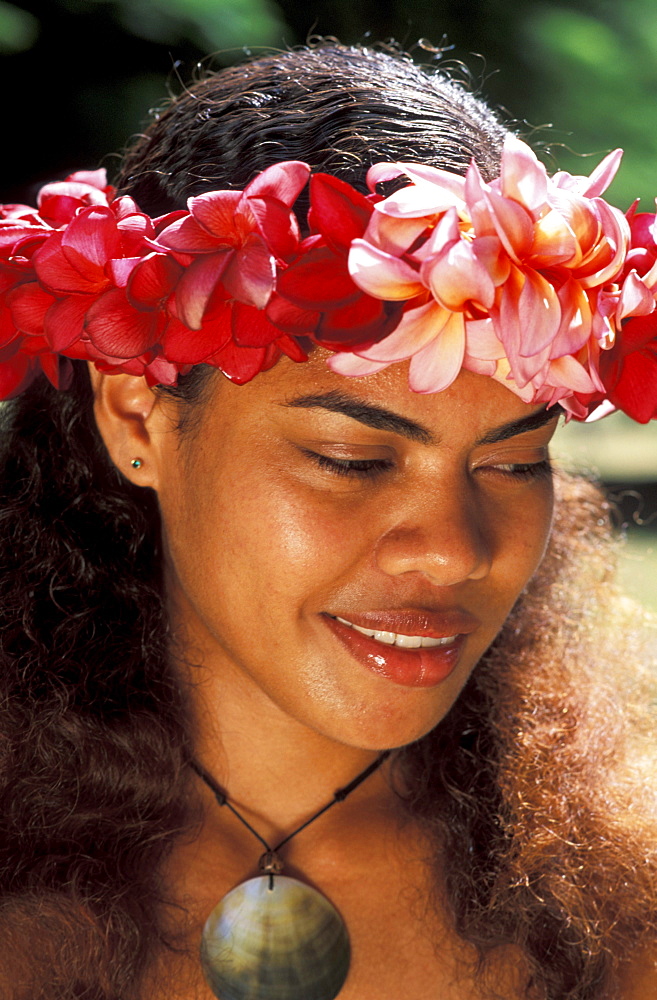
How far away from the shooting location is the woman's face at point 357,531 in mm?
1739

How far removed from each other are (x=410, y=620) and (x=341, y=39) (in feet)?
10.3

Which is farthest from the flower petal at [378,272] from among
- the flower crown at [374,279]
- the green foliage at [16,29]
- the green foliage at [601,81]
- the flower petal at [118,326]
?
the green foliage at [601,81]

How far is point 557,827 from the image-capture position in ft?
7.29

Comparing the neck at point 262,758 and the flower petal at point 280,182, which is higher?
the flower petal at point 280,182

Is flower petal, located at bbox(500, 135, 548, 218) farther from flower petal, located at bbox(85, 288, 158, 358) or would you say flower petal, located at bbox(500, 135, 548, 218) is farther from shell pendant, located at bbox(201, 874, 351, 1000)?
shell pendant, located at bbox(201, 874, 351, 1000)

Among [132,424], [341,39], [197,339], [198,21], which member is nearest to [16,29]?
[198,21]

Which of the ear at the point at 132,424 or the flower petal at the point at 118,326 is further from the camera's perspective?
the ear at the point at 132,424

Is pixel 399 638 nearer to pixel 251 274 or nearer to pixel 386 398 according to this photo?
pixel 386 398

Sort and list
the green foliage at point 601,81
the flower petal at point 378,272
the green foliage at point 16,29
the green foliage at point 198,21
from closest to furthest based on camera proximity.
Result: 1. the flower petal at point 378,272
2. the green foliage at point 16,29
3. the green foliage at point 198,21
4. the green foliage at point 601,81

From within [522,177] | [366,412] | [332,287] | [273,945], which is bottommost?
[273,945]

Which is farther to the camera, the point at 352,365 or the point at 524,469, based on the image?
the point at 524,469

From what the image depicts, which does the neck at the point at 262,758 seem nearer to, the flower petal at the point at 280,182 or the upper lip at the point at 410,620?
the upper lip at the point at 410,620

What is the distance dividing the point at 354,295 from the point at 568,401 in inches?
18.1

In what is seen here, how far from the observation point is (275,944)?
192 centimetres
